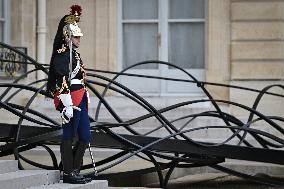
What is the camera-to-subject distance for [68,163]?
28.6 ft

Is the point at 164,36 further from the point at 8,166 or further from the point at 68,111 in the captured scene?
the point at 68,111

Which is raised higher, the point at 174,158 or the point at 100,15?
the point at 100,15

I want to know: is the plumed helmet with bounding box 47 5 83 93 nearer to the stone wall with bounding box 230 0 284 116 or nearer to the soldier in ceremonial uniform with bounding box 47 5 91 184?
the soldier in ceremonial uniform with bounding box 47 5 91 184

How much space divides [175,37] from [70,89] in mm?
8000

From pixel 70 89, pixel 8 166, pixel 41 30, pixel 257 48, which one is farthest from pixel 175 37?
pixel 70 89

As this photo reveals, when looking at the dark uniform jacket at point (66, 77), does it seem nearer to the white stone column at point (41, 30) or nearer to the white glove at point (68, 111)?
the white glove at point (68, 111)

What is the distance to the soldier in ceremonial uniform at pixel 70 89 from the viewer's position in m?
8.43

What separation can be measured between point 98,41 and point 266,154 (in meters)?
5.61

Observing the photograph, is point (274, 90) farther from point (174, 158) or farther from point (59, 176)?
point (59, 176)

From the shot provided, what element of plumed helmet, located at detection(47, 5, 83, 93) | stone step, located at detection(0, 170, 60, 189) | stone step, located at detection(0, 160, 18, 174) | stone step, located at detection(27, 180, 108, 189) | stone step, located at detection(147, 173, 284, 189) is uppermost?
plumed helmet, located at detection(47, 5, 83, 93)

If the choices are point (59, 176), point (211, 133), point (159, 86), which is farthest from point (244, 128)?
point (159, 86)

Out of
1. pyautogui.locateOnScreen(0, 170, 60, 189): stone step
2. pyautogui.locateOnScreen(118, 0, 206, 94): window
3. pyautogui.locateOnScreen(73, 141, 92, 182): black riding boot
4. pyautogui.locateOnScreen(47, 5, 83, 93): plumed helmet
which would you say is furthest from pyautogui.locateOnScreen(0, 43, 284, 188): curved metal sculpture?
pyautogui.locateOnScreen(118, 0, 206, 94): window

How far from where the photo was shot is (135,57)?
16391 mm

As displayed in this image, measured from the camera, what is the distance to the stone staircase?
840 centimetres
